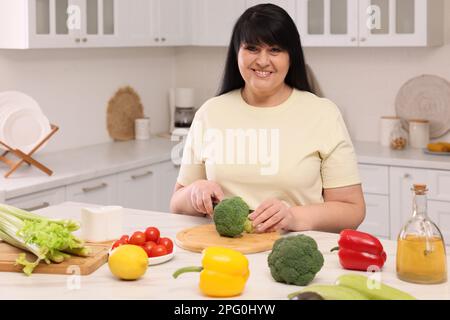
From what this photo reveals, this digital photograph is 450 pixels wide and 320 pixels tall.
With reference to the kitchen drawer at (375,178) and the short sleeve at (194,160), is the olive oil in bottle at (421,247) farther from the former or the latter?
the kitchen drawer at (375,178)

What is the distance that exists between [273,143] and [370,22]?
2.00 meters

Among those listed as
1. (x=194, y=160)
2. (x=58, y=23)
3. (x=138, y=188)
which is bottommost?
(x=138, y=188)

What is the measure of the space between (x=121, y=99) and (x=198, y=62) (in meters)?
0.72

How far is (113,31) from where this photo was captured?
4.37 meters

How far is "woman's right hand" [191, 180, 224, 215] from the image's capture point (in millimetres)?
2400

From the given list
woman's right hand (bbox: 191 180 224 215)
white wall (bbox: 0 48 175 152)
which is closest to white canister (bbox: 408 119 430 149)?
white wall (bbox: 0 48 175 152)

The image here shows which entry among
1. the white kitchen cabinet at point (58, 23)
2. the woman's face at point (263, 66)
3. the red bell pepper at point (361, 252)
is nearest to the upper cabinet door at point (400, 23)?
the white kitchen cabinet at point (58, 23)

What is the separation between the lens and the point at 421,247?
1777mm

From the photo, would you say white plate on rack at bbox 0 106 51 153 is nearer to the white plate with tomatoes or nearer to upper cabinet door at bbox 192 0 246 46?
upper cabinet door at bbox 192 0 246 46

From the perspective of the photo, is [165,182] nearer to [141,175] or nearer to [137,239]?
[141,175]

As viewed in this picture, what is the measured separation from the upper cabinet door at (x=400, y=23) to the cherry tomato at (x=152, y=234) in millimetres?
2622

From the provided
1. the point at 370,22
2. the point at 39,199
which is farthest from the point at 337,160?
the point at 370,22

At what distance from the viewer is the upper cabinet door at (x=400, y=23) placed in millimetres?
4211

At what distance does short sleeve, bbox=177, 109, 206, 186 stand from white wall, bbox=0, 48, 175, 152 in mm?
1705
